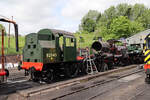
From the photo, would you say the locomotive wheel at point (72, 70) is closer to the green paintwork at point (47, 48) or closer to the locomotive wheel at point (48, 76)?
the green paintwork at point (47, 48)

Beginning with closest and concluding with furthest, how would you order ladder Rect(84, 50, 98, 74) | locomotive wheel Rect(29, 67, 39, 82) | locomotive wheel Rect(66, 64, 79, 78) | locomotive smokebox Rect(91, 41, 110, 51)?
locomotive wheel Rect(29, 67, 39, 82)
locomotive wheel Rect(66, 64, 79, 78)
ladder Rect(84, 50, 98, 74)
locomotive smokebox Rect(91, 41, 110, 51)

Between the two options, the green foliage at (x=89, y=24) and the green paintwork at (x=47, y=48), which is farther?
the green foliage at (x=89, y=24)

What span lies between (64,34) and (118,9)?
67.0 meters

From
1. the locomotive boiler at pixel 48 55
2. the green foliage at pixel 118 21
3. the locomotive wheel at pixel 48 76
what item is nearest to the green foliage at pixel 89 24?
the green foliage at pixel 118 21

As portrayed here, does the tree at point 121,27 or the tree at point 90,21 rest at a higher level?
the tree at point 90,21

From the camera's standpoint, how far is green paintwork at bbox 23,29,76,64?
9.30m

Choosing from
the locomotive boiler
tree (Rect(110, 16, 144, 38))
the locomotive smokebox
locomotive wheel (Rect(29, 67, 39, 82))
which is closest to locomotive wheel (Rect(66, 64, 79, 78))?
the locomotive boiler

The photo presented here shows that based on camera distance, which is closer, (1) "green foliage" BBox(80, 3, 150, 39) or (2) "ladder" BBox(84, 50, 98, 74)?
(2) "ladder" BBox(84, 50, 98, 74)

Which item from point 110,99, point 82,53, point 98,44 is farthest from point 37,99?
point 98,44

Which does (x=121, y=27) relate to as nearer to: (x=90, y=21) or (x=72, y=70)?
(x=72, y=70)

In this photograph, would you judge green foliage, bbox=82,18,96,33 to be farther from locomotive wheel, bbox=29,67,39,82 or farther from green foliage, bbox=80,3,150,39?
locomotive wheel, bbox=29,67,39,82

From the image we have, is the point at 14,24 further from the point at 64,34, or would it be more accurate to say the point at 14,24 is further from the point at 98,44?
the point at 98,44

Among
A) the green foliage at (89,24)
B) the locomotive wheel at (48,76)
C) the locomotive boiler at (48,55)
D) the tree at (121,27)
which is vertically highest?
the green foliage at (89,24)

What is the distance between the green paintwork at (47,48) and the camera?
30.5 feet
